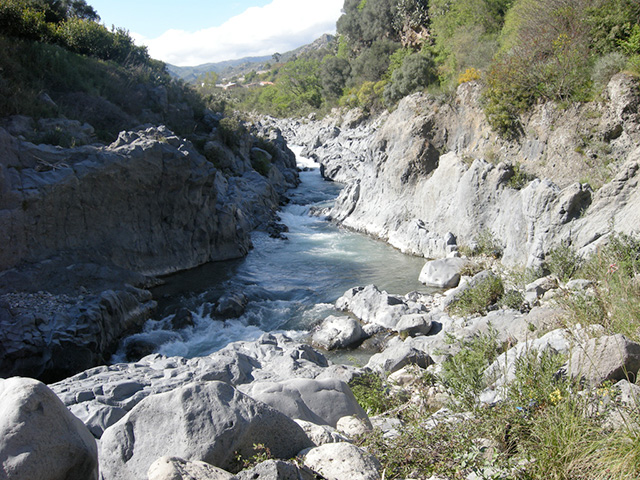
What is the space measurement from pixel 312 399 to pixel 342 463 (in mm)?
1993

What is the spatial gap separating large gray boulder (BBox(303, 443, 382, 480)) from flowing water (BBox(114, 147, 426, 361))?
7085mm

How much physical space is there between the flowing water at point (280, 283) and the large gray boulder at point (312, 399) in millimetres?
5190

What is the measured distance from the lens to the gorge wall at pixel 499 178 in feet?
34.6

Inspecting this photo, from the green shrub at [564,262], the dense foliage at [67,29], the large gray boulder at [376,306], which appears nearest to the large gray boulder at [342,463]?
the large gray boulder at [376,306]

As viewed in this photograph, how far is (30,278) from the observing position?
10719mm

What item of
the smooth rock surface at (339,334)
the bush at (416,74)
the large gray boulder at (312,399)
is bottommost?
the smooth rock surface at (339,334)

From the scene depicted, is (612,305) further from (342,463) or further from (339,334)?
(339,334)

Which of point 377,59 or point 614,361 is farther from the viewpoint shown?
point 377,59

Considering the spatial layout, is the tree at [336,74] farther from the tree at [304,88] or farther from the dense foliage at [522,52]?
the dense foliage at [522,52]

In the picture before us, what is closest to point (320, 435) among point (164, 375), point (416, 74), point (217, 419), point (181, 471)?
point (217, 419)

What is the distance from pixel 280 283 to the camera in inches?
543

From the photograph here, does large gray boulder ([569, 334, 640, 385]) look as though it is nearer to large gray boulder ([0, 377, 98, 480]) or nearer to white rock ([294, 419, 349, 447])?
white rock ([294, 419, 349, 447])

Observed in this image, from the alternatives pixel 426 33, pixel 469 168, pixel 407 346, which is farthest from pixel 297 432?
pixel 426 33

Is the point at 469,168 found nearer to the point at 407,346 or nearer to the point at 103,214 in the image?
the point at 407,346
